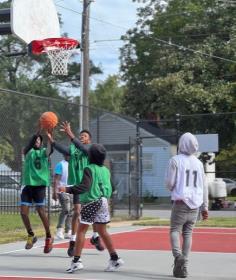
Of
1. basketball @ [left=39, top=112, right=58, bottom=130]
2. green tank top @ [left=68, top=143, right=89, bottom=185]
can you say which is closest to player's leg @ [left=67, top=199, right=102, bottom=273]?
green tank top @ [left=68, top=143, right=89, bottom=185]

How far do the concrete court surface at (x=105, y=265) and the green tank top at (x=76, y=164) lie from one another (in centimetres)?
125

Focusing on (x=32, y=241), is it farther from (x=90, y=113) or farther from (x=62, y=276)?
(x=90, y=113)

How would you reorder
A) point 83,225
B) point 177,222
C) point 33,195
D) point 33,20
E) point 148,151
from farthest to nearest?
point 148,151 < point 33,20 < point 33,195 < point 83,225 < point 177,222

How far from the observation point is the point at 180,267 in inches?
345

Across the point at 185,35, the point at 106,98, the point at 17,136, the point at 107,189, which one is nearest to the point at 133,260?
the point at 107,189

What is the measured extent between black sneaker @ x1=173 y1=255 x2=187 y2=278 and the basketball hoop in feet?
17.9

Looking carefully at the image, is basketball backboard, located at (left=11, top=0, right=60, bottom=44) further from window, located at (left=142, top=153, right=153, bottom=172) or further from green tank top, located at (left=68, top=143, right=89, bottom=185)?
window, located at (left=142, top=153, right=153, bottom=172)

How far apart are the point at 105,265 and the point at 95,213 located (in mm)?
1066

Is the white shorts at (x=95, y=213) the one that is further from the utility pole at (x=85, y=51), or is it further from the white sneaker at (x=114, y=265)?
the utility pole at (x=85, y=51)

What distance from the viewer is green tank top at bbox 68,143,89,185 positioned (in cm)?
1076

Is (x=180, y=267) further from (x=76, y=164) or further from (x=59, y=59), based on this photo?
(x=59, y=59)

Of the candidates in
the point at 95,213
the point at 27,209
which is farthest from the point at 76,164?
the point at 95,213

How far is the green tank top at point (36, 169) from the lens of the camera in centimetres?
1084

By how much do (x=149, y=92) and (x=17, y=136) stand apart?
54.7 ft
